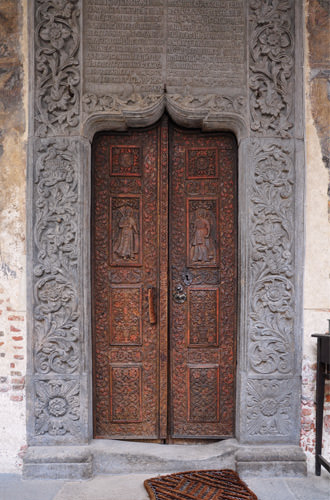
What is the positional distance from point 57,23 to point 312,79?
6.59 feet

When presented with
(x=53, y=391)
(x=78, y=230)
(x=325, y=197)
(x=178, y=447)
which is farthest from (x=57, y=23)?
(x=178, y=447)

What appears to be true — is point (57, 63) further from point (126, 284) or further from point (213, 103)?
point (126, 284)

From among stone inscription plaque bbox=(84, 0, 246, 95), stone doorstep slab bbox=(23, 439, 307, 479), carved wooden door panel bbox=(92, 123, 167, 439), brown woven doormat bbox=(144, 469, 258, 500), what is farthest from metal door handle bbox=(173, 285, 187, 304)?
stone inscription plaque bbox=(84, 0, 246, 95)

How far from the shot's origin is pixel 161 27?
3.31 m

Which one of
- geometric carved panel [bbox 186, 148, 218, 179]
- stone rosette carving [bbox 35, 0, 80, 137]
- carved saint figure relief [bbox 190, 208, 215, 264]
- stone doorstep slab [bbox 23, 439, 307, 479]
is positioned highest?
stone rosette carving [bbox 35, 0, 80, 137]

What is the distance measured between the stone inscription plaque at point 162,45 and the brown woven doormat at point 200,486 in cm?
Answer: 291

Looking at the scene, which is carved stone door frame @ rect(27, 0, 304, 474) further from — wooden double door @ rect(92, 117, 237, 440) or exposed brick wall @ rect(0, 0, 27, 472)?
wooden double door @ rect(92, 117, 237, 440)

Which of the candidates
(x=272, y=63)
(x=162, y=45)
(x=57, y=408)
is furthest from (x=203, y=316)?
(x=162, y=45)

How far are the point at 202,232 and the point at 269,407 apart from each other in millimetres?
1462

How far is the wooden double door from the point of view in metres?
3.48

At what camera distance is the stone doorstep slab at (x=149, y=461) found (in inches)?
125

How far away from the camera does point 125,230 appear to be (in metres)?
3.47

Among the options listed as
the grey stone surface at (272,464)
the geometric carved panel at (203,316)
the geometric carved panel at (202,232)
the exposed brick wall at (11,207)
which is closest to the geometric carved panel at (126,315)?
the geometric carved panel at (203,316)

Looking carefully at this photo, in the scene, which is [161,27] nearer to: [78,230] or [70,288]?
[78,230]
